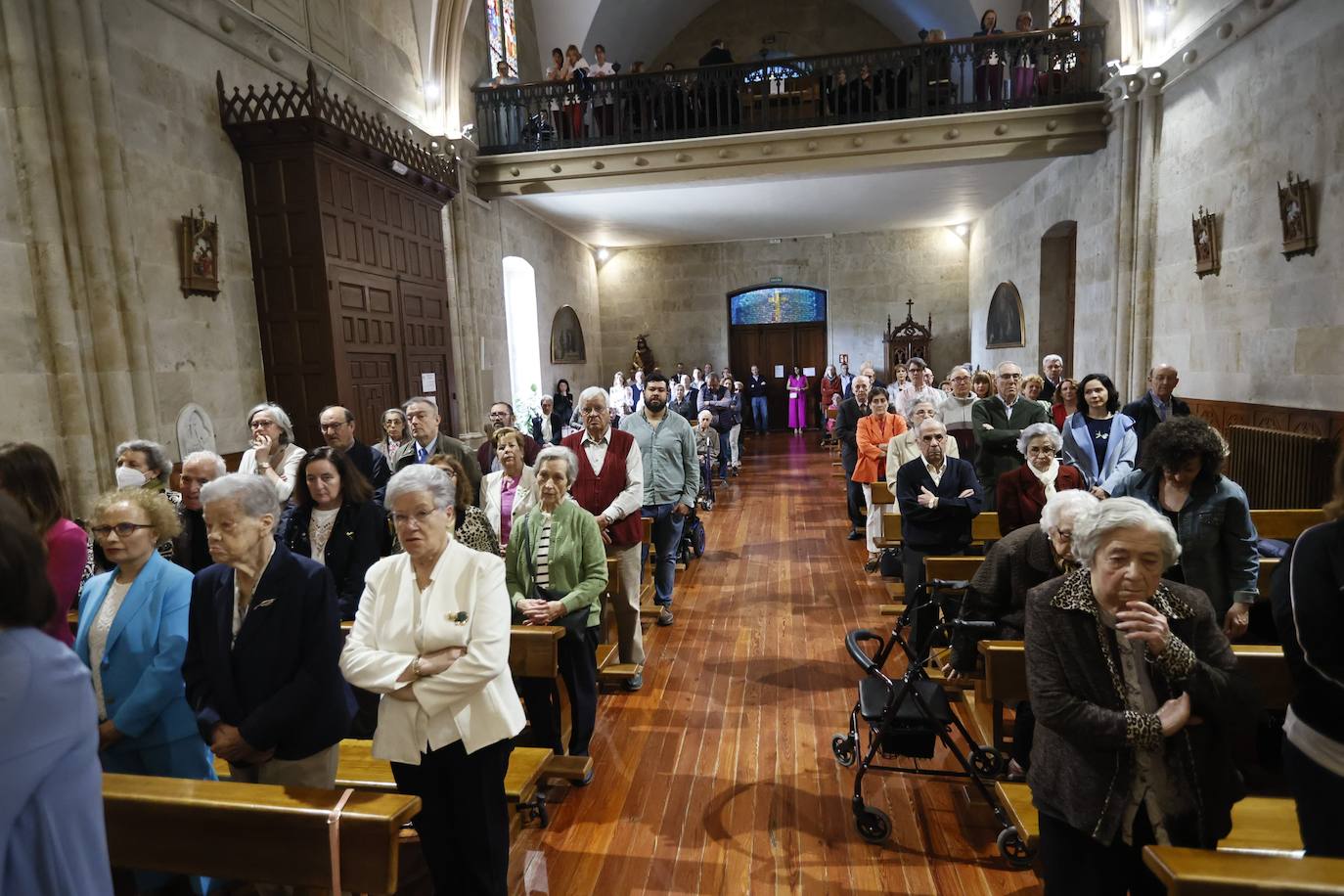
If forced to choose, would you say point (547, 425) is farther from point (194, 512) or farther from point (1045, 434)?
point (1045, 434)

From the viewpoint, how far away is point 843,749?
333cm

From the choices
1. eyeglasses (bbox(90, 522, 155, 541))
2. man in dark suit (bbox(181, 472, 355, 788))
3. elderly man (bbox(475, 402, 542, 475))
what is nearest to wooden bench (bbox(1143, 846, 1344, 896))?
man in dark suit (bbox(181, 472, 355, 788))

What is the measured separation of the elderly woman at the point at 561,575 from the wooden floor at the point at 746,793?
0.35m

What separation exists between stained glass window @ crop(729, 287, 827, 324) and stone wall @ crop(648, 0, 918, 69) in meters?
5.38

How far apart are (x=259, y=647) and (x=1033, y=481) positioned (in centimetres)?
378

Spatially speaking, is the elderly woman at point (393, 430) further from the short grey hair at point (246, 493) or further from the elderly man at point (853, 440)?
the elderly man at point (853, 440)

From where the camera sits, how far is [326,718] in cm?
223

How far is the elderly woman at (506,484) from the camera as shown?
4195mm

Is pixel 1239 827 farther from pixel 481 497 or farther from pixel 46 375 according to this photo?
pixel 46 375

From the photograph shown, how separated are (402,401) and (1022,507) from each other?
6.52 metres

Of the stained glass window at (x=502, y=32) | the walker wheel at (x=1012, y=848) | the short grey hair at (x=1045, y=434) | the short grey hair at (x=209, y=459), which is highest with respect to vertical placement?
the stained glass window at (x=502, y=32)

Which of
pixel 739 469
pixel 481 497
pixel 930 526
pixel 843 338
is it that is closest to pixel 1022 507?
pixel 930 526

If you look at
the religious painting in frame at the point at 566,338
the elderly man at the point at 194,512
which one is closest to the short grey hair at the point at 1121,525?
the elderly man at the point at 194,512

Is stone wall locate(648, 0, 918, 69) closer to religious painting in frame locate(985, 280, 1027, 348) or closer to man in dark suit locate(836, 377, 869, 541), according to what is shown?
religious painting in frame locate(985, 280, 1027, 348)
